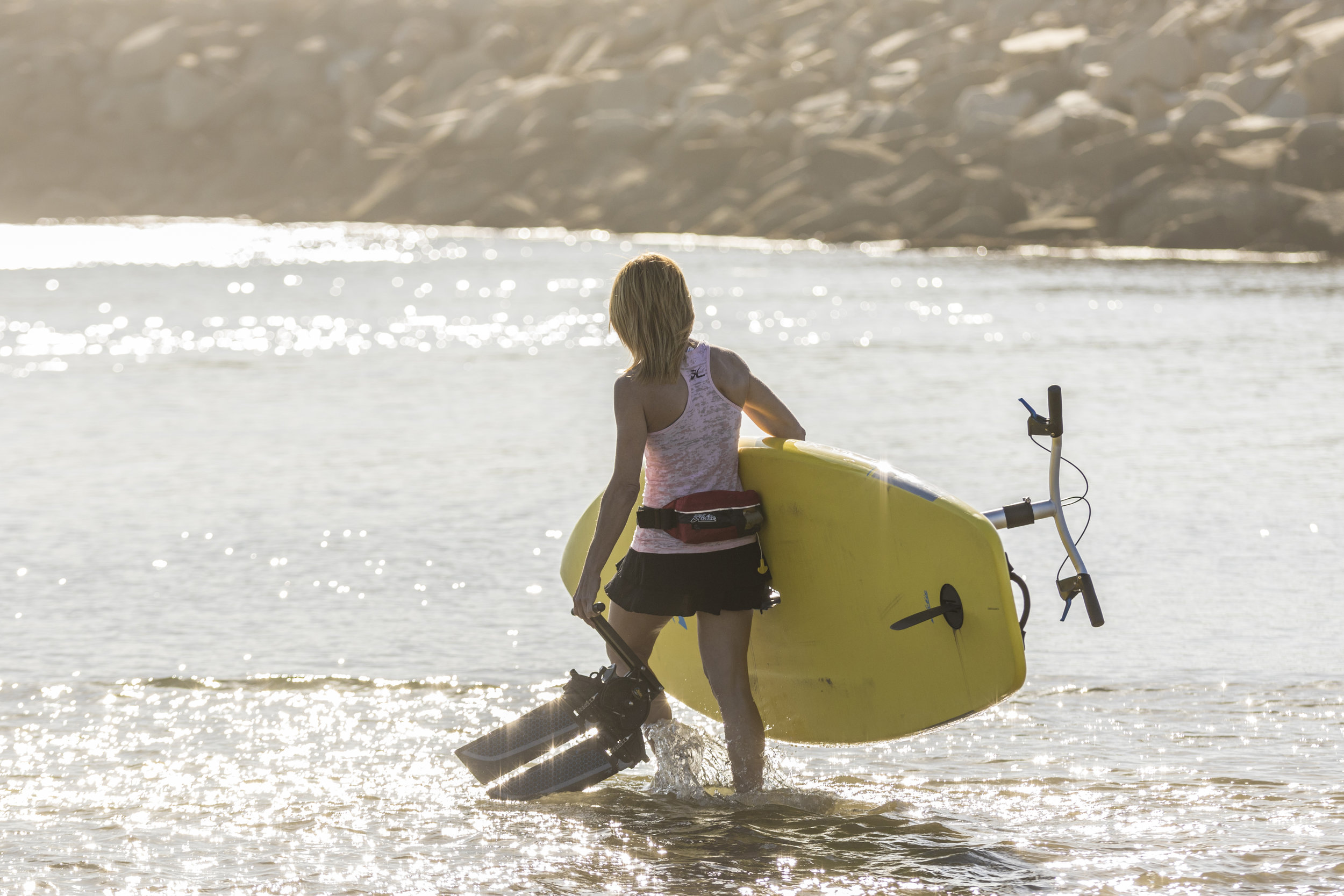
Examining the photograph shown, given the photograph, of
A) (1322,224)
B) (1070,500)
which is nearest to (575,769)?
(1070,500)

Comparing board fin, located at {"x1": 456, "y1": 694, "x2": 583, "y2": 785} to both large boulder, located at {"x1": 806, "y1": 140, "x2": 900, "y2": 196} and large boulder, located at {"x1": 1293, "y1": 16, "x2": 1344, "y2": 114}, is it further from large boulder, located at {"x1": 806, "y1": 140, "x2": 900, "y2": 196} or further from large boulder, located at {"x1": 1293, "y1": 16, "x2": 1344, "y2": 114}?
large boulder, located at {"x1": 1293, "y1": 16, "x2": 1344, "y2": 114}

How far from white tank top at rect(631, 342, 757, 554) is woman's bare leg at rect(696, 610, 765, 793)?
0.85 feet

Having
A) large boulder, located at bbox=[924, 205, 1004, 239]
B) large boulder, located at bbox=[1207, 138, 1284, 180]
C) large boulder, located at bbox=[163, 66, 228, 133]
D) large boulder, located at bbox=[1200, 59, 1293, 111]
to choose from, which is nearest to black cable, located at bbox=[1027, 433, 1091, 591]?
large boulder, located at bbox=[1207, 138, 1284, 180]

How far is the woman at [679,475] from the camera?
4.79 metres

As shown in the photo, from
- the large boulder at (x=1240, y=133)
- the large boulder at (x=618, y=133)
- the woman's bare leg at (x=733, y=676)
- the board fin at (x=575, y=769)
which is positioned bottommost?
the board fin at (x=575, y=769)

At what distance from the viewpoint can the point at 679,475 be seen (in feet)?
16.4

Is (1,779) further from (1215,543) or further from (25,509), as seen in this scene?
(1215,543)

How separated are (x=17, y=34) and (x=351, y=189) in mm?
36908

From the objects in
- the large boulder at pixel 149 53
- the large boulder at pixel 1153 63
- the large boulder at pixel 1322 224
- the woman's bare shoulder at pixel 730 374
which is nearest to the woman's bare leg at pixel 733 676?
the woman's bare shoulder at pixel 730 374

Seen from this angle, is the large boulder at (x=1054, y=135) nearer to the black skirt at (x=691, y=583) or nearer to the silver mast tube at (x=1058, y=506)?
the silver mast tube at (x=1058, y=506)

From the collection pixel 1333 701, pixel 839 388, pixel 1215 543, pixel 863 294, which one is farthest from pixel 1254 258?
pixel 1333 701

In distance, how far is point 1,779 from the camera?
573 centimetres

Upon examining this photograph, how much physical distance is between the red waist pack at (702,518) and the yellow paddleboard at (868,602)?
27 centimetres

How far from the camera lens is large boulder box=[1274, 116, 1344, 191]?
51.7 metres
